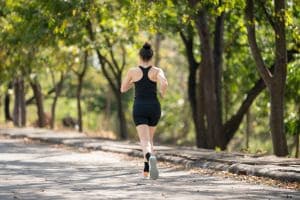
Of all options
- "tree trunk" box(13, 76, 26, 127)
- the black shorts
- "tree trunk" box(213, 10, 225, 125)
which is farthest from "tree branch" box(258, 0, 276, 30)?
"tree trunk" box(13, 76, 26, 127)

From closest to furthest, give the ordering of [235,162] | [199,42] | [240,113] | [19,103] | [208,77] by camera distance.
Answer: [235,162] < [208,77] < [240,113] < [199,42] < [19,103]

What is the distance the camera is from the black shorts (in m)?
12.6

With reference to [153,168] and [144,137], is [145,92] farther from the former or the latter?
[153,168]

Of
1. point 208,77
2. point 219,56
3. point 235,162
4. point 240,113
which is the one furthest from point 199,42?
point 235,162

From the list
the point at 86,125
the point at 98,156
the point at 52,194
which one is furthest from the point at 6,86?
the point at 52,194

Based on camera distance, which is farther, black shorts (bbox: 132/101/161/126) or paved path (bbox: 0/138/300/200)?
black shorts (bbox: 132/101/161/126)

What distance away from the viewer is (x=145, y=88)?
1265 cm

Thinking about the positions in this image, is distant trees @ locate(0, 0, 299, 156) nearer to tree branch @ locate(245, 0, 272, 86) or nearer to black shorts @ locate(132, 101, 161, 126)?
tree branch @ locate(245, 0, 272, 86)

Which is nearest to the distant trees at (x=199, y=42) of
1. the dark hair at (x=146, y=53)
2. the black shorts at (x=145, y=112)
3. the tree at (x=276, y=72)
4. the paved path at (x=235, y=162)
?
the tree at (x=276, y=72)

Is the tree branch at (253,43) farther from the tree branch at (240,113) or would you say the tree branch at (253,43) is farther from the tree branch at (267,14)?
the tree branch at (240,113)

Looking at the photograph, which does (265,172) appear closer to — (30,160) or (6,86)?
(30,160)

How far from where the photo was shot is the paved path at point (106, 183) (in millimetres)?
10586

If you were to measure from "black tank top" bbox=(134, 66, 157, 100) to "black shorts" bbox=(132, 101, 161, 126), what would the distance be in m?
0.11

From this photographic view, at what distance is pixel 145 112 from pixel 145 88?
1.24 feet
